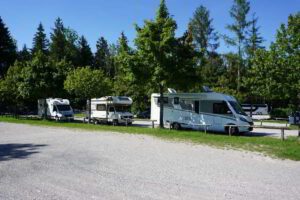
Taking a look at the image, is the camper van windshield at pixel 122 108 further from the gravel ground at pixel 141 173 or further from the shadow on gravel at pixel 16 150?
the gravel ground at pixel 141 173

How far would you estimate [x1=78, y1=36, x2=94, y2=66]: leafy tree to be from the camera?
8000 centimetres

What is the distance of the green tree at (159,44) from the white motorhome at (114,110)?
7711 millimetres

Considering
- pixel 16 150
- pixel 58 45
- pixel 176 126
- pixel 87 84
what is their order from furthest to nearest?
pixel 58 45
pixel 87 84
pixel 176 126
pixel 16 150

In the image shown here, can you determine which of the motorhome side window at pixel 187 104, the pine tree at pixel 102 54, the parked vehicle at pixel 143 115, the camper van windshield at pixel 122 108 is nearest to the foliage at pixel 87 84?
the camper van windshield at pixel 122 108

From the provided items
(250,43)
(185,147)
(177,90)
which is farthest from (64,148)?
(250,43)

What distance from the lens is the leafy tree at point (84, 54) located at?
80.0 meters

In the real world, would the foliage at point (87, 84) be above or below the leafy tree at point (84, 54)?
below

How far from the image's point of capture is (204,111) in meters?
24.5

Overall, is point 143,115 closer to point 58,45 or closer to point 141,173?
point 141,173

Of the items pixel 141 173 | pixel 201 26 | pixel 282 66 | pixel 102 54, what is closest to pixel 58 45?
pixel 102 54

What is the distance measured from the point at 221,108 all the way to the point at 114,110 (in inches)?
437

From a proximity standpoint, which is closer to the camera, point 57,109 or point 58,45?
point 57,109

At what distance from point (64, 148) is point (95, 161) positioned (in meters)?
3.67

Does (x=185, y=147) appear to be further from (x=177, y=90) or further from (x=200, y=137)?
(x=177, y=90)
